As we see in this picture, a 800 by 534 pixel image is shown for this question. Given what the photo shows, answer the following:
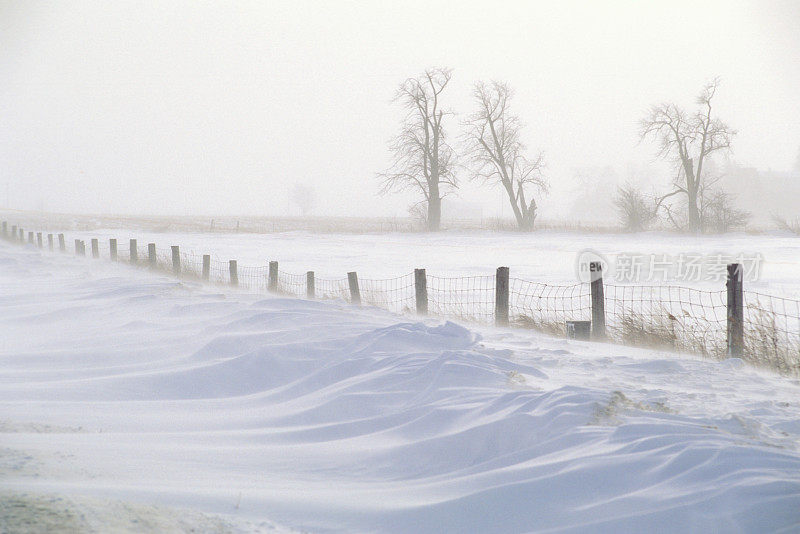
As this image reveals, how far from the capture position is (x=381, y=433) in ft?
12.9

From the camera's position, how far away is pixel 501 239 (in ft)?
105

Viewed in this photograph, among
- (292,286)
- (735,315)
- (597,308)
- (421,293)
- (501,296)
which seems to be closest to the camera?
(735,315)

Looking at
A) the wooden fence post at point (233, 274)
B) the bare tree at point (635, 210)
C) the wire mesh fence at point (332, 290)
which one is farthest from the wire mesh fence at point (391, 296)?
the bare tree at point (635, 210)

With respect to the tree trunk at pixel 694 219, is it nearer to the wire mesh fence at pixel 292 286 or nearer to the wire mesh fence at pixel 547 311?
the wire mesh fence at pixel 547 311

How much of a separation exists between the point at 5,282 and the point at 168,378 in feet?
27.1

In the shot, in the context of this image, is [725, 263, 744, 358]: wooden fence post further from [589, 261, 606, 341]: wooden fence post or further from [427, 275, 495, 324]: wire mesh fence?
[427, 275, 495, 324]: wire mesh fence

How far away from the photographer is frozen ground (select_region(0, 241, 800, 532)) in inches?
107

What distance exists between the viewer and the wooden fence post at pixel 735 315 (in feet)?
20.7

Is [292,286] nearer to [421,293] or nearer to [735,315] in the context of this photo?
[421,293]

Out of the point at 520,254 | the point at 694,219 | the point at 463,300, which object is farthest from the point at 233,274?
the point at 694,219

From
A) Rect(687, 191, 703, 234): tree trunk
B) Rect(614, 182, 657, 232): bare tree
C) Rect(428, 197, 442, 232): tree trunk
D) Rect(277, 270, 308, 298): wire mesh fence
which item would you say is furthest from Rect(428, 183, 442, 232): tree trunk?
Rect(277, 270, 308, 298): wire mesh fence

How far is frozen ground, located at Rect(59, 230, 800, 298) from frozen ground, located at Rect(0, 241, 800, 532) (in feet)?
26.8

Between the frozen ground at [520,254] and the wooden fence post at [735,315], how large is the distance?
5.45 m

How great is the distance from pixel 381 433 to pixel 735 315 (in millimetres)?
4320
